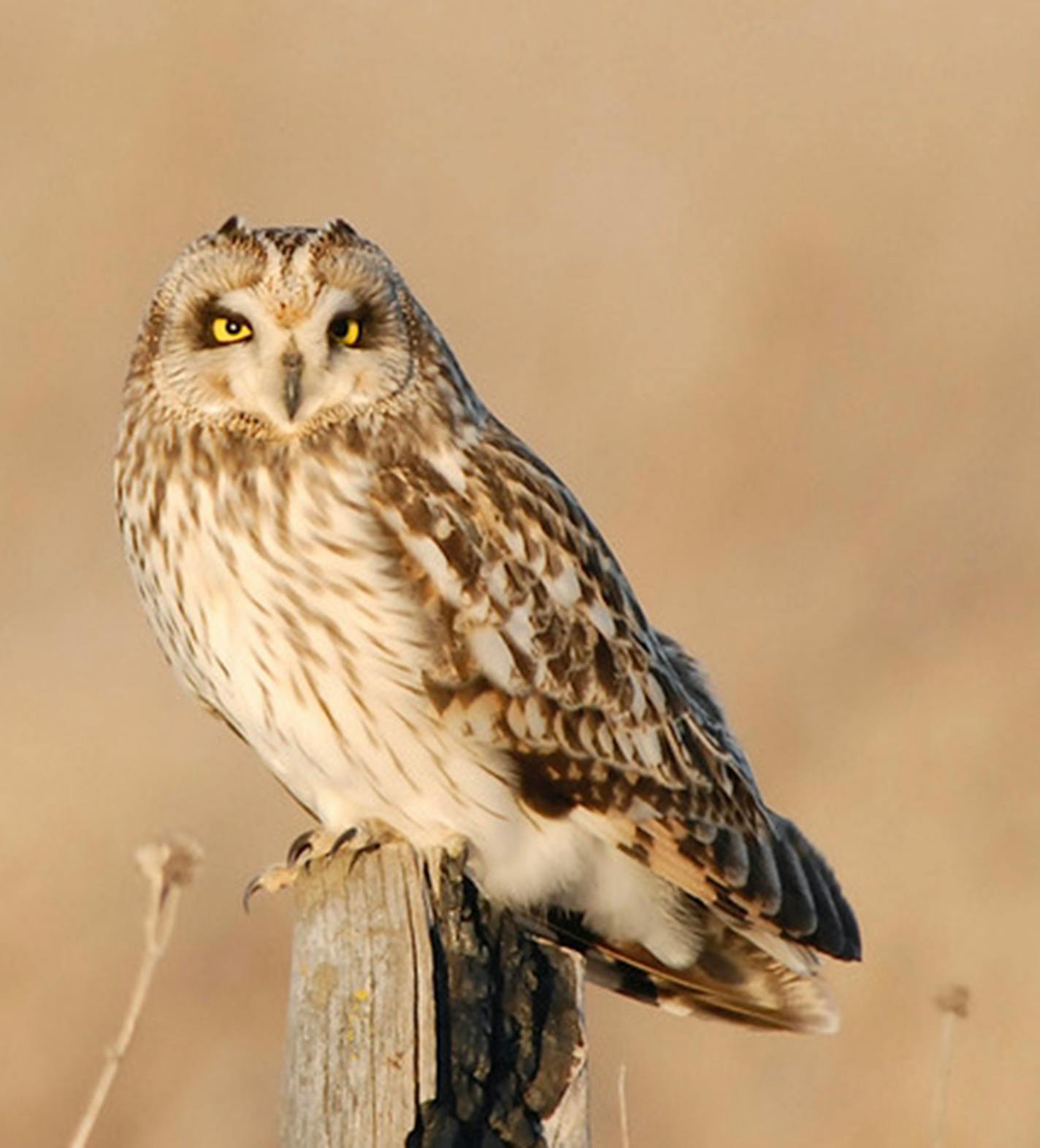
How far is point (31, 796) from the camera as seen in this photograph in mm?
8586

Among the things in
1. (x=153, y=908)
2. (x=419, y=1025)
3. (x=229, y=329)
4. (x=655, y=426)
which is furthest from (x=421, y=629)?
(x=655, y=426)

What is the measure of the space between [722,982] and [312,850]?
0.84m

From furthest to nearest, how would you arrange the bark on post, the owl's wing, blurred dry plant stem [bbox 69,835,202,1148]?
the owl's wing, blurred dry plant stem [bbox 69,835,202,1148], the bark on post

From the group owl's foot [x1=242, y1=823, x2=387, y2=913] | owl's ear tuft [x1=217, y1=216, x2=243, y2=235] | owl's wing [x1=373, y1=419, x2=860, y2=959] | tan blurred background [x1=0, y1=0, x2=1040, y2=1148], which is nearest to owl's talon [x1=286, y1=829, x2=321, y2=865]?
owl's foot [x1=242, y1=823, x2=387, y2=913]

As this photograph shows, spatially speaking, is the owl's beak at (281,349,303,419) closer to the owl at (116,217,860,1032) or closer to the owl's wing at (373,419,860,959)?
the owl at (116,217,860,1032)

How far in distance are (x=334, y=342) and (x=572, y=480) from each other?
17.8 ft

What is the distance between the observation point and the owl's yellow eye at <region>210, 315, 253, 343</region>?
206 inches

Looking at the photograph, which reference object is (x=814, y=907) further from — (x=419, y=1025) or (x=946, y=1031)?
(x=419, y=1025)

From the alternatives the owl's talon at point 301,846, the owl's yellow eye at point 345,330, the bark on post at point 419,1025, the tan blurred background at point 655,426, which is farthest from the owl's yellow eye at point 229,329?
the tan blurred background at point 655,426

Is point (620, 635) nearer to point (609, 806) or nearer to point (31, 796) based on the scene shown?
point (609, 806)

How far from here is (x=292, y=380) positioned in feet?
17.0

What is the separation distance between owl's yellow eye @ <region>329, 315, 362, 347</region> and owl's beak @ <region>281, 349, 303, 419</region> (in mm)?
89

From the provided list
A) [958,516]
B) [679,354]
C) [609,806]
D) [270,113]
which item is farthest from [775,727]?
[270,113]

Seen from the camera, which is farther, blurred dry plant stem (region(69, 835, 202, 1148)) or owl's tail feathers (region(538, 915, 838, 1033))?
→ owl's tail feathers (region(538, 915, 838, 1033))
